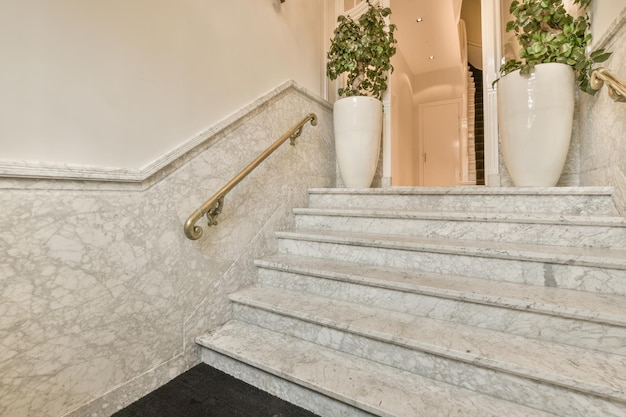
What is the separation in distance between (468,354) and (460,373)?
92 millimetres

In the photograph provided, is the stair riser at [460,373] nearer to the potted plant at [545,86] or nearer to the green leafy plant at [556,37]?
the potted plant at [545,86]

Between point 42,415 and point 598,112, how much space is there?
2.87 meters

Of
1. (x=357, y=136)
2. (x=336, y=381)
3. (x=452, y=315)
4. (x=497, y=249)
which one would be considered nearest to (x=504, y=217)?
(x=497, y=249)

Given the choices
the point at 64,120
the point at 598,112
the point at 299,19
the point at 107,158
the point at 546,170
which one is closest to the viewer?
the point at 64,120

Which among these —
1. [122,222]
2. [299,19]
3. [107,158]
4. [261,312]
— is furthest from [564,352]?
[299,19]

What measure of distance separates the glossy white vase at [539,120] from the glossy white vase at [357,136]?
0.90 meters

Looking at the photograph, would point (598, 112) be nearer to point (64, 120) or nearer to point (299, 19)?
point (299, 19)

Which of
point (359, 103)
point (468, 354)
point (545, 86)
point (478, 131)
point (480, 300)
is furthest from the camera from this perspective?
point (478, 131)

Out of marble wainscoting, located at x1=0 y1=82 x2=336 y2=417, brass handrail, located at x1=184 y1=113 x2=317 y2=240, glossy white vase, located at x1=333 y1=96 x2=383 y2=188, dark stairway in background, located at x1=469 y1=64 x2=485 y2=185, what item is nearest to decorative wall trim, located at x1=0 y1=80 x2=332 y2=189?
marble wainscoting, located at x1=0 y1=82 x2=336 y2=417

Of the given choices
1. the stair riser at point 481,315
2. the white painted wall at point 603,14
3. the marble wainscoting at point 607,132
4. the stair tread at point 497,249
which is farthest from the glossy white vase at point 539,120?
the stair riser at point 481,315

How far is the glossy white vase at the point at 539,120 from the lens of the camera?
1635mm

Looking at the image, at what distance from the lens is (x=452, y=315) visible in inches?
45.4

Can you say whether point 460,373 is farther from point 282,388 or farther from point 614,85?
point 614,85

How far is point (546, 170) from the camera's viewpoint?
172cm
